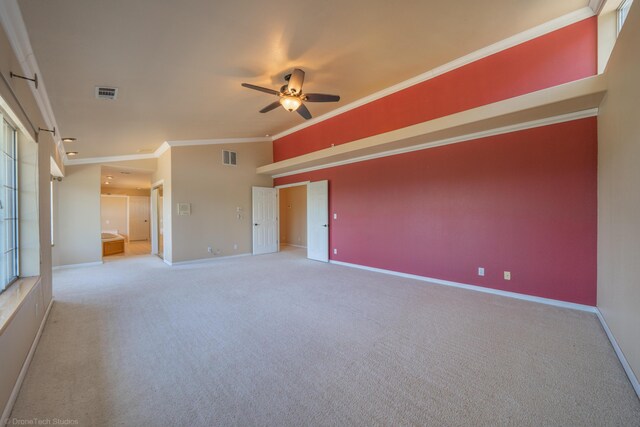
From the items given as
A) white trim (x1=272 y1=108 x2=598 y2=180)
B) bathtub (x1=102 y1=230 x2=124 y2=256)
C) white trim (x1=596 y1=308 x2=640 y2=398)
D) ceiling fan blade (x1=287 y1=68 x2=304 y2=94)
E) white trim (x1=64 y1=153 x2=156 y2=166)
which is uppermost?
ceiling fan blade (x1=287 y1=68 x2=304 y2=94)

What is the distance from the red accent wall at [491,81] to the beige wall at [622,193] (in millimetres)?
778

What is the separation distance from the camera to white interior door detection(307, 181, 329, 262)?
21.6 ft

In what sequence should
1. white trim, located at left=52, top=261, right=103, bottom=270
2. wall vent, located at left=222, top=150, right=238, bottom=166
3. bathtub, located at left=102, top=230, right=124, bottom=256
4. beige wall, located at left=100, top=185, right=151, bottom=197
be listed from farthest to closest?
beige wall, located at left=100, top=185, right=151, bottom=197
bathtub, located at left=102, top=230, right=124, bottom=256
wall vent, located at left=222, top=150, right=238, bottom=166
white trim, located at left=52, top=261, right=103, bottom=270

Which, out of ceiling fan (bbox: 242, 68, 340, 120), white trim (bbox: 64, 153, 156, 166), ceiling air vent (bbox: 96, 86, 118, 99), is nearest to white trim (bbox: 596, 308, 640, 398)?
ceiling fan (bbox: 242, 68, 340, 120)

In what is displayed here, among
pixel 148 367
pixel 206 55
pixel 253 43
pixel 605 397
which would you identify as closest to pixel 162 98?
pixel 206 55

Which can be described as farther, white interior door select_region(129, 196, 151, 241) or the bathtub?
white interior door select_region(129, 196, 151, 241)

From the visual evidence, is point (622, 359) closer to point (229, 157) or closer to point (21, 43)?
point (21, 43)

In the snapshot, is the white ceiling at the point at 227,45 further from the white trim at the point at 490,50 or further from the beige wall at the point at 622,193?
the beige wall at the point at 622,193

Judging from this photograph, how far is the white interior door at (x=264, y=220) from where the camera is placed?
7676mm

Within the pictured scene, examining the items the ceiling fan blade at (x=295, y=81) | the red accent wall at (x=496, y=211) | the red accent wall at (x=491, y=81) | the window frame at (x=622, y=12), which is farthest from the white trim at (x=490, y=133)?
the ceiling fan blade at (x=295, y=81)

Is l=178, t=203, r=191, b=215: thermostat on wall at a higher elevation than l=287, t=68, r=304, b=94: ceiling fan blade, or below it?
below

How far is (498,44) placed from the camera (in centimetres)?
371

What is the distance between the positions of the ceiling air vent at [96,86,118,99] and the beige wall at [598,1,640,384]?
17.0 feet

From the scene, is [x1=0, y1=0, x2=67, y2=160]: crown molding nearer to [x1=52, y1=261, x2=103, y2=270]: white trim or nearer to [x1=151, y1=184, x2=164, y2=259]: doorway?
[x1=52, y1=261, x2=103, y2=270]: white trim
